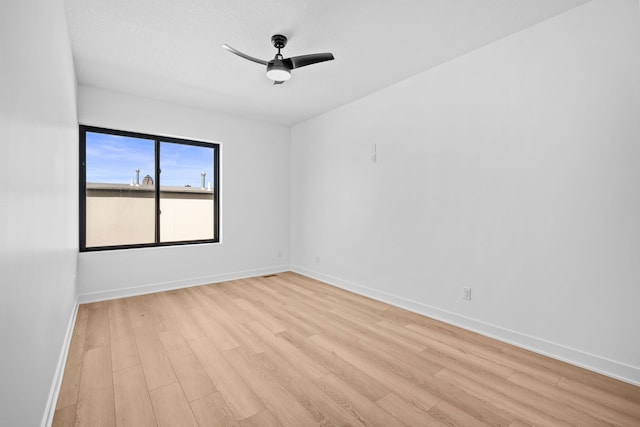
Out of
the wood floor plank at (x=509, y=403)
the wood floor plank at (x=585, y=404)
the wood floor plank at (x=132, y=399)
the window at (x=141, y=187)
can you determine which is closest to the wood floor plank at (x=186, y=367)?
the wood floor plank at (x=132, y=399)

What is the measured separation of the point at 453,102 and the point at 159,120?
12.2ft

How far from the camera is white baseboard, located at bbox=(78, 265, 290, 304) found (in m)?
3.58

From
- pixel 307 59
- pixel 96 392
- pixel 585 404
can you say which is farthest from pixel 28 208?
pixel 585 404

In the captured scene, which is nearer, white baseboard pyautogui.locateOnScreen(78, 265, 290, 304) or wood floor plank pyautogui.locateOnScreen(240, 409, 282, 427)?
wood floor plank pyautogui.locateOnScreen(240, 409, 282, 427)

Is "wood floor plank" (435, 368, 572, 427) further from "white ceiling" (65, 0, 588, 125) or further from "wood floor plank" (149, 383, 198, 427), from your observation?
"white ceiling" (65, 0, 588, 125)

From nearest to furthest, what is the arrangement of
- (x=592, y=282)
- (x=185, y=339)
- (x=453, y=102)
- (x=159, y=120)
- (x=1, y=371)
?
(x=1, y=371) < (x=592, y=282) < (x=185, y=339) < (x=453, y=102) < (x=159, y=120)

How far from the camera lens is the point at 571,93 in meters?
2.24

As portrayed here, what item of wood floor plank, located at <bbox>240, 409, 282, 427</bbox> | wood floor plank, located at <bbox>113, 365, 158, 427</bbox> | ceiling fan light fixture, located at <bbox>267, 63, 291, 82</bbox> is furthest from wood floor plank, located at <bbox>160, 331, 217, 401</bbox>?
ceiling fan light fixture, located at <bbox>267, 63, 291, 82</bbox>

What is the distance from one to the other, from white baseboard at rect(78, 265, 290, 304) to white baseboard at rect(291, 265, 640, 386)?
205cm

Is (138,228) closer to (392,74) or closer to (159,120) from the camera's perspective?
(159,120)

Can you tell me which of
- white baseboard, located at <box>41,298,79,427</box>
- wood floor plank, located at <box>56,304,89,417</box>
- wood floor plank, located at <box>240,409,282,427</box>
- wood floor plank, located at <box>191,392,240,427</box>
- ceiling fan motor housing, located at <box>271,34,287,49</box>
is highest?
ceiling fan motor housing, located at <box>271,34,287,49</box>

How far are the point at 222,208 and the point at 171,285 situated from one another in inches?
51.9

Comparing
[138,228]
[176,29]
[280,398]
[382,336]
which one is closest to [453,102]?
[382,336]

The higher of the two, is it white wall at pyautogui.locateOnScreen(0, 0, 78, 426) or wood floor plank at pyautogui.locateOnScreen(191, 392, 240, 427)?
white wall at pyautogui.locateOnScreen(0, 0, 78, 426)
